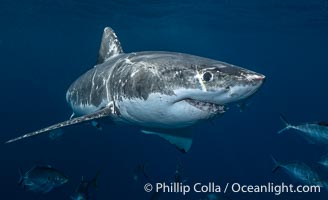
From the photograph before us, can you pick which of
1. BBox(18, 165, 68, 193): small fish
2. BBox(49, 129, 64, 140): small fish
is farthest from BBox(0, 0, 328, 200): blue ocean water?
BBox(18, 165, 68, 193): small fish

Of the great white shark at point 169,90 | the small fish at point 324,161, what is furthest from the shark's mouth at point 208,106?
the small fish at point 324,161

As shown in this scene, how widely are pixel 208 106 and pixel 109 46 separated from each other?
451cm

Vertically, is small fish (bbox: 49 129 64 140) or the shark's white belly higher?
the shark's white belly

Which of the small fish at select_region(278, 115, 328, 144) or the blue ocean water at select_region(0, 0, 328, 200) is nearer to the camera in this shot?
the small fish at select_region(278, 115, 328, 144)

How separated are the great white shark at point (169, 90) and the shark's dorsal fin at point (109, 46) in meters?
1.65

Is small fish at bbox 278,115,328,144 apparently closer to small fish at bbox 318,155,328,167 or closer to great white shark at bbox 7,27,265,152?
small fish at bbox 318,155,328,167

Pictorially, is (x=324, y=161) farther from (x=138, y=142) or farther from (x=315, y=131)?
(x=138, y=142)

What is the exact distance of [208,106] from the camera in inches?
152

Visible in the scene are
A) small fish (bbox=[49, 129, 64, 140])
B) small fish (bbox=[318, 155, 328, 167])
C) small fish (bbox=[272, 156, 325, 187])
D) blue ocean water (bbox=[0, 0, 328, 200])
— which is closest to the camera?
small fish (bbox=[272, 156, 325, 187])

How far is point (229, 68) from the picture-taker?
3.73m

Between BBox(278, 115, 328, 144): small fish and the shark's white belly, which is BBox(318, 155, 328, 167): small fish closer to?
BBox(278, 115, 328, 144): small fish

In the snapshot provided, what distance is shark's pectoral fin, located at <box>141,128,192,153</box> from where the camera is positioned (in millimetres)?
6160

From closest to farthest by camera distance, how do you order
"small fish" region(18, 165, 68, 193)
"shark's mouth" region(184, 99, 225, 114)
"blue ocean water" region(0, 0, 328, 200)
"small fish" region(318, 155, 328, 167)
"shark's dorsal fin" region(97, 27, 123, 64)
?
"shark's mouth" region(184, 99, 225, 114), "small fish" region(18, 165, 68, 193), "small fish" region(318, 155, 328, 167), "shark's dorsal fin" region(97, 27, 123, 64), "blue ocean water" region(0, 0, 328, 200)

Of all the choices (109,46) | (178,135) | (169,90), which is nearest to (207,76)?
(169,90)
